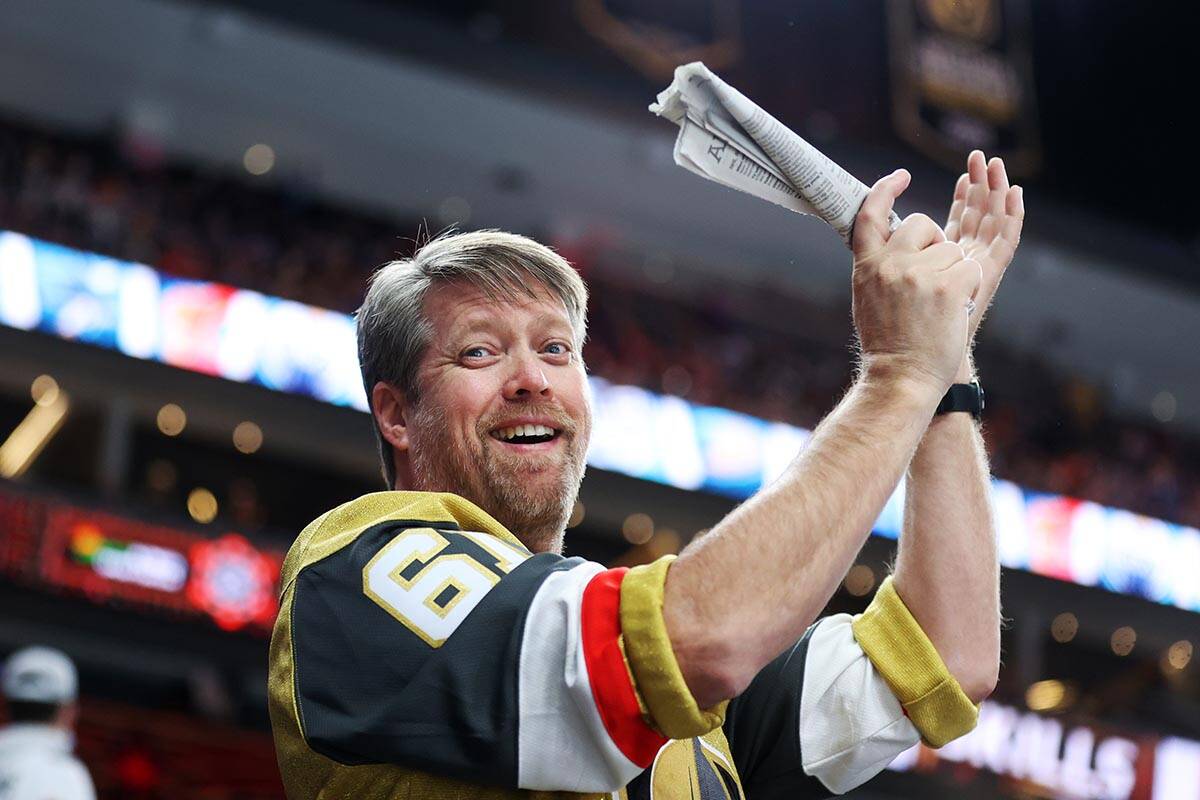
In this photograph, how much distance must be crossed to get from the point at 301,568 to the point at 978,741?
1120 cm

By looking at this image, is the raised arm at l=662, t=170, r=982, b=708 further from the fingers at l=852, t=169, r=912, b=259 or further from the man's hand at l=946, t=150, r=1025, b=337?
the man's hand at l=946, t=150, r=1025, b=337

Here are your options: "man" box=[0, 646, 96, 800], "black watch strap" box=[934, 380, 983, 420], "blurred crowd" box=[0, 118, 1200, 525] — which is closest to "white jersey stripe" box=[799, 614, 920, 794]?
"black watch strap" box=[934, 380, 983, 420]

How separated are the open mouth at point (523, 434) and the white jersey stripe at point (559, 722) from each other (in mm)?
389

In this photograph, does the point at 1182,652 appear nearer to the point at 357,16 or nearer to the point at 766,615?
the point at 357,16

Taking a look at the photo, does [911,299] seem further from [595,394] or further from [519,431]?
[595,394]

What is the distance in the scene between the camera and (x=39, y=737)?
3.54 metres

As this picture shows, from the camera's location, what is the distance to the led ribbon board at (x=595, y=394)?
10742mm

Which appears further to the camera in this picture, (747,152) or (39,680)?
(39,680)

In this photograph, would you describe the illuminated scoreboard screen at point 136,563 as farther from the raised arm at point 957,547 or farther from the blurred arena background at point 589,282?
the raised arm at point 957,547

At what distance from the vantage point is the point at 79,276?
10766mm

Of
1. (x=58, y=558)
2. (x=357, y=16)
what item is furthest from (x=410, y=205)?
(x=58, y=558)

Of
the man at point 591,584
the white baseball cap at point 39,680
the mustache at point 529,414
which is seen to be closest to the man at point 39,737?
the white baseball cap at point 39,680

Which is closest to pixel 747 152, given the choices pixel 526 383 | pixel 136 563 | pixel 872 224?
pixel 872 224

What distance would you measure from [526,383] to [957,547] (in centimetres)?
53
